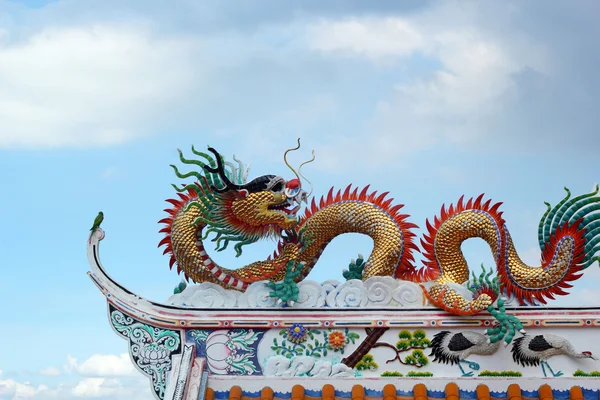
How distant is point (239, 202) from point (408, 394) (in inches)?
110

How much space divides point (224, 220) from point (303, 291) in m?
1.21

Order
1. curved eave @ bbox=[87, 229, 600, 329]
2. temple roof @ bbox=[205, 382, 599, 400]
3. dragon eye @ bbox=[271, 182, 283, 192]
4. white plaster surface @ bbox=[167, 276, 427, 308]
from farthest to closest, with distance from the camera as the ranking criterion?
dragon eye @ bbox=[271, 182, 283, 192] → white plaster surface @ bbox=[167, 276, 427, 308] → curved eave @ bbox=[87, 229, 600, 329] → temple roof @ bbox=[205, 382, 599, 400]

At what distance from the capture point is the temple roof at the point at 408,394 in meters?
11.1

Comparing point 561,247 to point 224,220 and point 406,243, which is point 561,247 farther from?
point 224,220

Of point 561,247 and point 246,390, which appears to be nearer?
point 246,390

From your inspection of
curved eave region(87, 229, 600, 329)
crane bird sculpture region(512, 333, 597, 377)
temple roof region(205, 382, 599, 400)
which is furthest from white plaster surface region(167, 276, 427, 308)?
crane bird sculpture region(512, 333, 597, 377)

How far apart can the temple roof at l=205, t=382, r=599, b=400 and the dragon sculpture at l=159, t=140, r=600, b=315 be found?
3.96 feet

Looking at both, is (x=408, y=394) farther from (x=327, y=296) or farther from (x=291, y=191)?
(x=291, y=191)

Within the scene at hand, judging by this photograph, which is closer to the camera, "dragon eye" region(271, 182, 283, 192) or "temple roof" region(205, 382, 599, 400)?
"temple roof" region(205, 382, 599, 400)

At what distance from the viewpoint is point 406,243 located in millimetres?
12266

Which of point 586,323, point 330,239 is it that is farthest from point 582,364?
point 330,239

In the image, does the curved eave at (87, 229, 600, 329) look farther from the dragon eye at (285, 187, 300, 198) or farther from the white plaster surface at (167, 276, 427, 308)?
the dragon eye at (285, 187, 300, 198)

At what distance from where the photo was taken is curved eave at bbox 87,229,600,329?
11.7 m

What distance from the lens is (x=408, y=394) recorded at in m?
11.2
